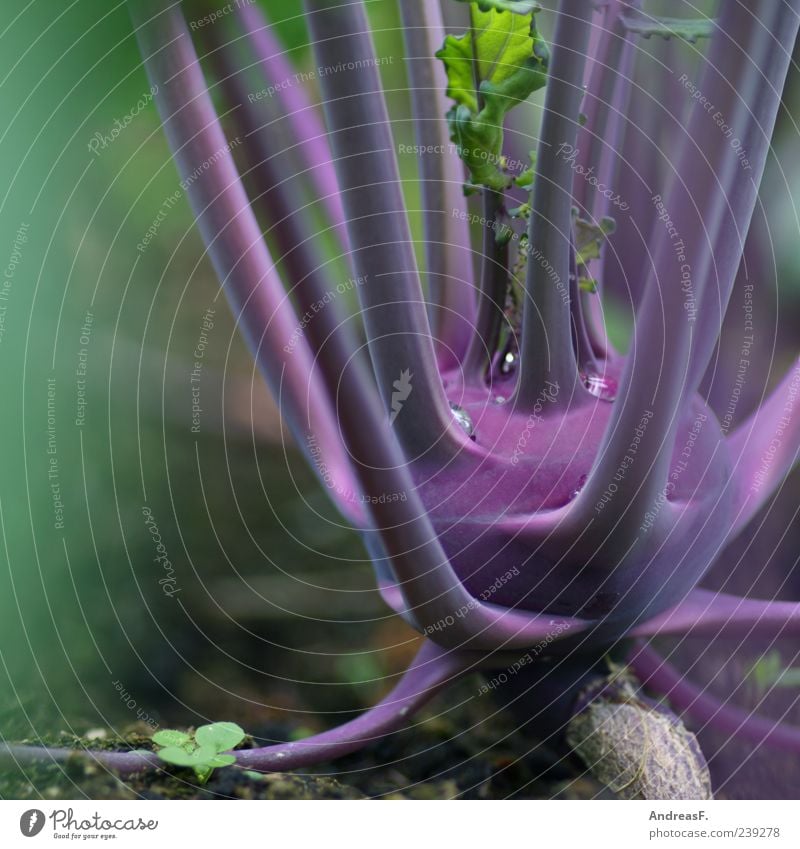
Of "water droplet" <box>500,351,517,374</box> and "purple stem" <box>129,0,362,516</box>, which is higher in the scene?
"purple stem" <box>129,0,362,516</box>

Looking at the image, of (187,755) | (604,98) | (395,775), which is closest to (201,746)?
(187,755)

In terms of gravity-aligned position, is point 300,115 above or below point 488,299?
above

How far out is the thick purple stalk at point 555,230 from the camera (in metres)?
0.41

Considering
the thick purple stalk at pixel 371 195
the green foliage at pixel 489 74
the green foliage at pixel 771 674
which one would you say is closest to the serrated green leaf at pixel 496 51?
the green foliage at pixel 489 74

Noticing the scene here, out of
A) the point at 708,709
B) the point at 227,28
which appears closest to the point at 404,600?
the point at 708,709

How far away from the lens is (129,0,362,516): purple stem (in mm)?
459

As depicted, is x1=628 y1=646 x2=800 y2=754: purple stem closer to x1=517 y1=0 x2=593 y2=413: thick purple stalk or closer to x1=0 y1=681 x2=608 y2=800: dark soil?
x1=0 y1=681 x2=608 y2=800: dark soil

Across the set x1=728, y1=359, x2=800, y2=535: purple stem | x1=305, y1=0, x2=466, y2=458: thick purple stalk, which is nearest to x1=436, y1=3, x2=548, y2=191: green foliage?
x1=305, y1=0, x2=466, y2=458: thick purple stalk

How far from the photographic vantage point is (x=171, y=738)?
560 millimetres

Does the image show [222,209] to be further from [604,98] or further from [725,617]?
[725,617]

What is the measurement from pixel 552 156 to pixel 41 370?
41cm

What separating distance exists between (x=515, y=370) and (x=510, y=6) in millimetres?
210

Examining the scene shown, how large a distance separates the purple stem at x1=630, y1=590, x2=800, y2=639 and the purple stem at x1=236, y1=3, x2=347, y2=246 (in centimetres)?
34

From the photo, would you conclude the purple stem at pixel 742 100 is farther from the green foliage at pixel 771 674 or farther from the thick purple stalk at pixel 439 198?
the green foliage at pixel 771 674
